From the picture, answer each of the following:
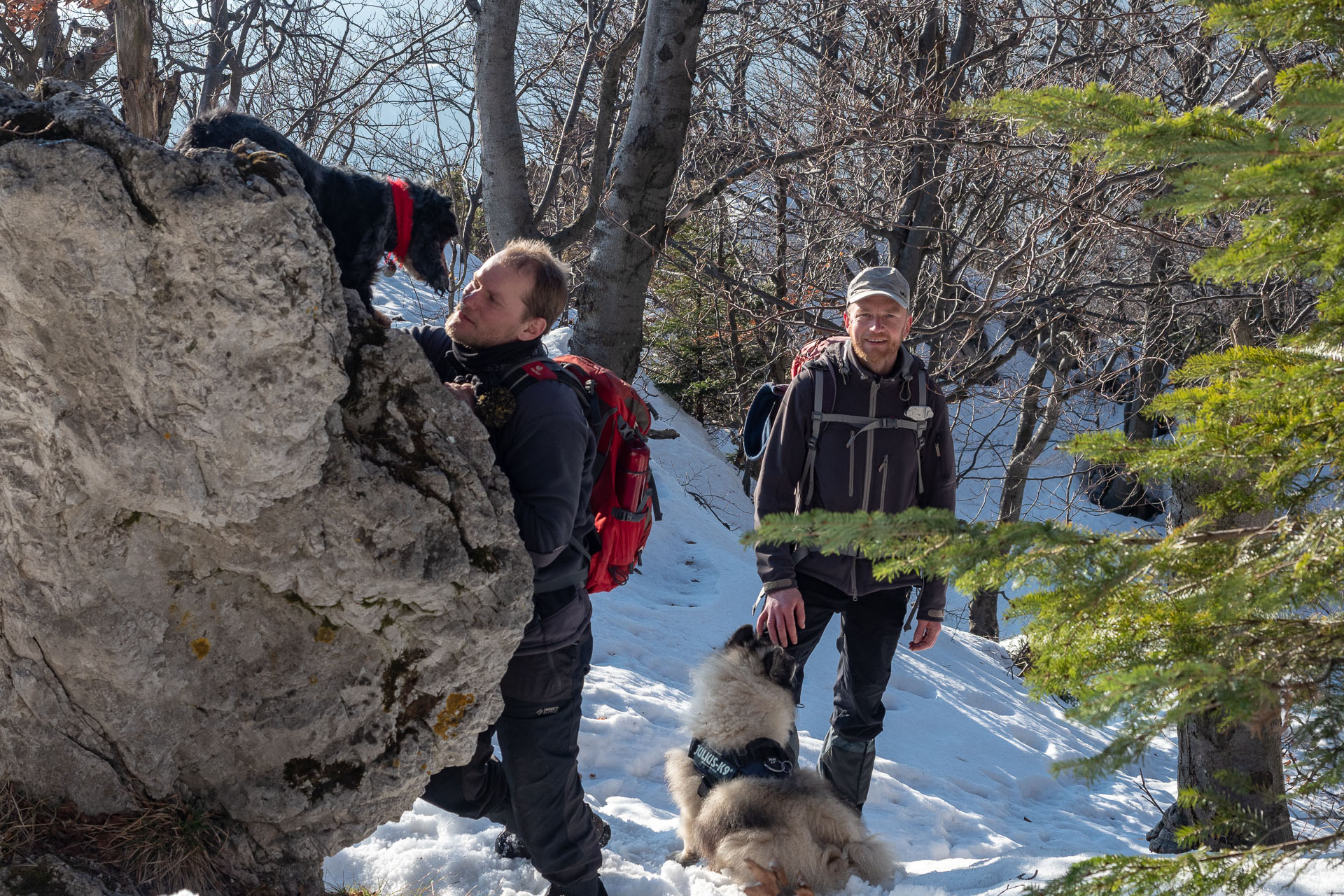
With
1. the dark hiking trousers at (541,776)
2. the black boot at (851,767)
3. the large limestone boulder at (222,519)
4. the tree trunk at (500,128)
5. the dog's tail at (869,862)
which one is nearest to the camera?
the large limestone boulder at (222,519)

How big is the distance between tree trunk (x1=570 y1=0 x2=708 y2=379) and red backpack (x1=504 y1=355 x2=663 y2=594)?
2.27 m

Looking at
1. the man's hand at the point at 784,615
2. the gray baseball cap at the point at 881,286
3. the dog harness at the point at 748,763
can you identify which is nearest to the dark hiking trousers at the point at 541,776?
the dog harness at the point at 748,763

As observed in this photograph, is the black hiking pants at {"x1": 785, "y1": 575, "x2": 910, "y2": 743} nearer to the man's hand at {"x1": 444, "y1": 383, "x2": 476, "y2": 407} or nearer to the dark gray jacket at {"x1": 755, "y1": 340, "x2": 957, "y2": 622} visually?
the dark gray jacket at {"x1": 755, "y1": 340, "x2": 957, "y2": 622}

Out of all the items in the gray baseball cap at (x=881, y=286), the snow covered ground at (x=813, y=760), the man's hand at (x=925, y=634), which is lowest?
the snow covered ground at (x=813, y=760)

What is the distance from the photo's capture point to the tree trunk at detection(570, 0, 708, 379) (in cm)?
518

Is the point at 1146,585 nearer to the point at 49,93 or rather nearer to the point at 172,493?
the point at 172,493

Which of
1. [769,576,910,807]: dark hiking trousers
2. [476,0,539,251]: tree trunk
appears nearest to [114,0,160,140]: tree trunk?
[476,0,539,251]: tree trunk

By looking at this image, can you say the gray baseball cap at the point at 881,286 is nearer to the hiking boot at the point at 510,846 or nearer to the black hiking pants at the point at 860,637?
the black hiking pants at the point at 860,637

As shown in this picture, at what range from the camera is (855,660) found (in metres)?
4.00

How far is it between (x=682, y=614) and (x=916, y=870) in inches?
136

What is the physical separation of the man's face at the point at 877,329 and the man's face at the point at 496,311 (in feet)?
5.28

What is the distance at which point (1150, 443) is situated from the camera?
1.91 m

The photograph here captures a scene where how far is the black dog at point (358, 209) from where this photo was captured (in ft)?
8.09

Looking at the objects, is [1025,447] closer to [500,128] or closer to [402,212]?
[500,128]
